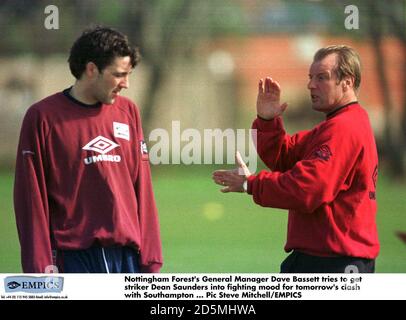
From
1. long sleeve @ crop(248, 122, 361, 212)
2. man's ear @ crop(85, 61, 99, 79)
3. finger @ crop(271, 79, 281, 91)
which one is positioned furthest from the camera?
man's ear @ crop(85, 61, 99, 79)

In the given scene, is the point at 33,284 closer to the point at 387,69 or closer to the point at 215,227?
the point at 215,227

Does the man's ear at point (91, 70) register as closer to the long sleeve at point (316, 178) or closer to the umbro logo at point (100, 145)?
the umbro logo at point (100, 145)

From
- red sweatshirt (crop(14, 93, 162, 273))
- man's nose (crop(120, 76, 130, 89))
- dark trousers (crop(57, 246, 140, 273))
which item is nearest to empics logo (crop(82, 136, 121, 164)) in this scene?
red sweatshirt (crop(14, 93, 162, 273))

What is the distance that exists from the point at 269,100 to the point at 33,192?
3.85 feet

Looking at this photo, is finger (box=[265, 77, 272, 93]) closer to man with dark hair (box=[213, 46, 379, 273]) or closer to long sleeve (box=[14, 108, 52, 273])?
man with dark hair (box=[213, 46, 379, 273])

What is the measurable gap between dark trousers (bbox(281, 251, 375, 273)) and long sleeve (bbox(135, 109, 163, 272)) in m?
0.65

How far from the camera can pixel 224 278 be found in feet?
13.7

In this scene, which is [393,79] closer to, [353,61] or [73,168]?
[353,61]

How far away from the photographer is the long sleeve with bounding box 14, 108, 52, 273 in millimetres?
3783

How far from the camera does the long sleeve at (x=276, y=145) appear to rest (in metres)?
3.76

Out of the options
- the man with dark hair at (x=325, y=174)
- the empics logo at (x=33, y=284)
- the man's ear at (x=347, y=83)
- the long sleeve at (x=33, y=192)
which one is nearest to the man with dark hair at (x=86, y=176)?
the long sleeve at (x=33, y=192)

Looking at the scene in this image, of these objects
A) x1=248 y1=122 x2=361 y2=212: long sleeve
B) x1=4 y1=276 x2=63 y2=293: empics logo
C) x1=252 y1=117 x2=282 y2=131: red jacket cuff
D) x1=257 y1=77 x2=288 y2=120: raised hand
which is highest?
x1=257 y1=77 x2=288 y2=120: raised hand

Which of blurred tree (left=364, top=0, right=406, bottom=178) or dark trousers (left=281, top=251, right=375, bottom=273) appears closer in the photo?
dark trousers (left=281, top=251, right=375, bottom=273)

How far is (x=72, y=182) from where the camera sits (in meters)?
3.83
